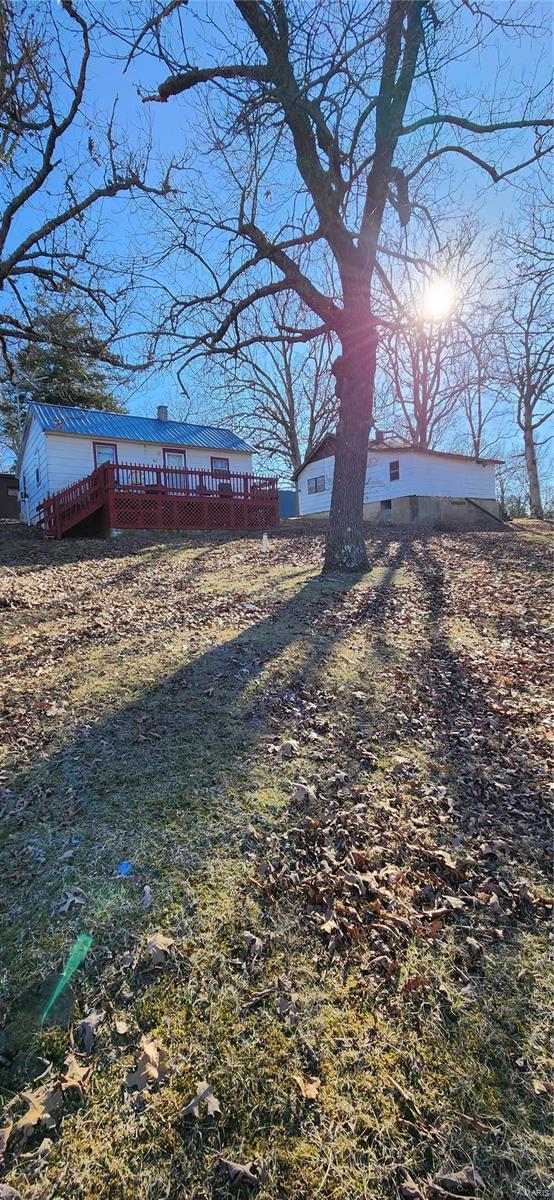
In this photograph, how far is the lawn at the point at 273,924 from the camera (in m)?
1.67

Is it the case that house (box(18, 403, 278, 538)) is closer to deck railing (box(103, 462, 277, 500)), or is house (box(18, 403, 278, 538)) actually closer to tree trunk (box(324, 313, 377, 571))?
deck railing (box(103, 462, 277, 500))

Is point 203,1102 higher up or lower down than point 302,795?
lower down

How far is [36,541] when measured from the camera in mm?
13508

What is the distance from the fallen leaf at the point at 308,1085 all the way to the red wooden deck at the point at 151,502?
13.6 metres

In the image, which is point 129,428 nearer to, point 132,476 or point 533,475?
point 132,476

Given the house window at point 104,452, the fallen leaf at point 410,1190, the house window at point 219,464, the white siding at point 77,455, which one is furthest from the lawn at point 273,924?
the house window at point 219,464

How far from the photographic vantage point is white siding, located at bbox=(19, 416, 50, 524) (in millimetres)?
18438

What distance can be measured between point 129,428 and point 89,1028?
20.5m

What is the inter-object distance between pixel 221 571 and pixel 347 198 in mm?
6001

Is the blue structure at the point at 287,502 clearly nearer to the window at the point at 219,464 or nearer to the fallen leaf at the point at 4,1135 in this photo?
the window at the point at 219,464

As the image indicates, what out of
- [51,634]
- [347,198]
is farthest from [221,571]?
[347,198]

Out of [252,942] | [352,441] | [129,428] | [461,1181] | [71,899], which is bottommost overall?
[461,1181]

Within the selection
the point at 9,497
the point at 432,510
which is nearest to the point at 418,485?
the point at 432,510

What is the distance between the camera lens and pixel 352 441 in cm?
830
